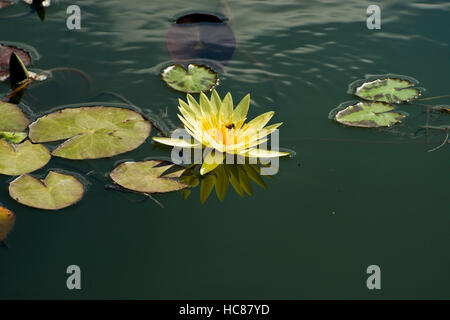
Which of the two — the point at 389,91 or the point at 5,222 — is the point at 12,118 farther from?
the point at 389,91

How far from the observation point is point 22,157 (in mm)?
2719

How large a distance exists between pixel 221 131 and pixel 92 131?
773 mm

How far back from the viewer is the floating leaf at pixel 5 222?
233 centimetres

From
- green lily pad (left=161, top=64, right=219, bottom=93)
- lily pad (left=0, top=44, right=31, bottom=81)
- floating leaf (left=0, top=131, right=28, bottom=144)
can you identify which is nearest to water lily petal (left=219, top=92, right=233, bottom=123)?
green lily pad (left=161, top=64, right=219, bottom=93)

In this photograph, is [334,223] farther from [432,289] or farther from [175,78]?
[175,78]

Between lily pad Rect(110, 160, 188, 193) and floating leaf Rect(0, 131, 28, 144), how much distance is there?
0.64 m

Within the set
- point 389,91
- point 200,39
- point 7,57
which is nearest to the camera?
point 389,91

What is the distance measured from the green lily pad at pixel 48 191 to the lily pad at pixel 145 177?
0.21 m

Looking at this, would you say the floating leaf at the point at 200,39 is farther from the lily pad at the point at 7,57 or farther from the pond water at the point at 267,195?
the lily pad at the point at 7,57

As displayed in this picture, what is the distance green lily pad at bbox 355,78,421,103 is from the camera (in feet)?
10.9

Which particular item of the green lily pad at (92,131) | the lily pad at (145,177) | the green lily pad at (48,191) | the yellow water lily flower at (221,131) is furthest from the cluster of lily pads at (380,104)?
the green lily pad at (48,191)

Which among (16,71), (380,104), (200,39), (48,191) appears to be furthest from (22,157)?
(380,104)

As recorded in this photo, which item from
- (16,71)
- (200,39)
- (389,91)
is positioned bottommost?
(389,91)

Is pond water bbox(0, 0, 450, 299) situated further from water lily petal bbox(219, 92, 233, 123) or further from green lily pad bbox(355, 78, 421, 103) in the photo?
water lily petal bbox(219, 92, 233, 123)
